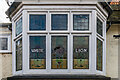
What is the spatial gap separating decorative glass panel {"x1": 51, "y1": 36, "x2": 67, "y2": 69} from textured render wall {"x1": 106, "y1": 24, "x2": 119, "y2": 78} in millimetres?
1812

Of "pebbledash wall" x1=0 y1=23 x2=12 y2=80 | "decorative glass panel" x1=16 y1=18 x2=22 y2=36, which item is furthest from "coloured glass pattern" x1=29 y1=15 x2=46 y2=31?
"pebbledash wall" x1=0 y1=23 x2=12 y2=80

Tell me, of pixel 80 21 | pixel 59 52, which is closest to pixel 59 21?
pixel 80 21

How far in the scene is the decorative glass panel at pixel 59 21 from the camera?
6.59 m

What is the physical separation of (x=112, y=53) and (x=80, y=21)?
1801 mm

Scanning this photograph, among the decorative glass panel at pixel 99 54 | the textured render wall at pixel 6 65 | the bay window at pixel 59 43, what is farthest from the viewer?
the textured render wall at pixel 6 65

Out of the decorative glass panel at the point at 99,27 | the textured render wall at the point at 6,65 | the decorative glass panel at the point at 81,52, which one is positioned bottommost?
the textured render wall at the point at 6,65

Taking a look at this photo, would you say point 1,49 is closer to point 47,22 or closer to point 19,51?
point 19,51

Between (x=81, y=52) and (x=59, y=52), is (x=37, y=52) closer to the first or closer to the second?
(x=59, y=52)

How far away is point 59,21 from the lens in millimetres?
6625

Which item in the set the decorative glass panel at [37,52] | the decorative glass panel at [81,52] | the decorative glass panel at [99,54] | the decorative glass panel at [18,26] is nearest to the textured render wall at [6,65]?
the decorative glass panel at [18,26]

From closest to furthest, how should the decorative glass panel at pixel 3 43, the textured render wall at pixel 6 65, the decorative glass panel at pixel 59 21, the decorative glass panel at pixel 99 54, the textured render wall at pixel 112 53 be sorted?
1. the decorative glass panel at pixel 59 21
2. the decorative glass panel at pixel 99 54
3. the textured render wall at pixel 112 53
4. the textured render wall at pixel 6 65
5. the decorative glass panel at pixel 3 43

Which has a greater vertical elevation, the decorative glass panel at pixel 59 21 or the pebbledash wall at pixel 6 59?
the decorative glass panel at pixel 59 21

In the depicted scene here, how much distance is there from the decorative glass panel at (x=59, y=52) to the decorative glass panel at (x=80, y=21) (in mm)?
473

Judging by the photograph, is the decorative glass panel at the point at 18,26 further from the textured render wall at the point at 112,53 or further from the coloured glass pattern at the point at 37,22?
the textured render wall at the point at 112,53
